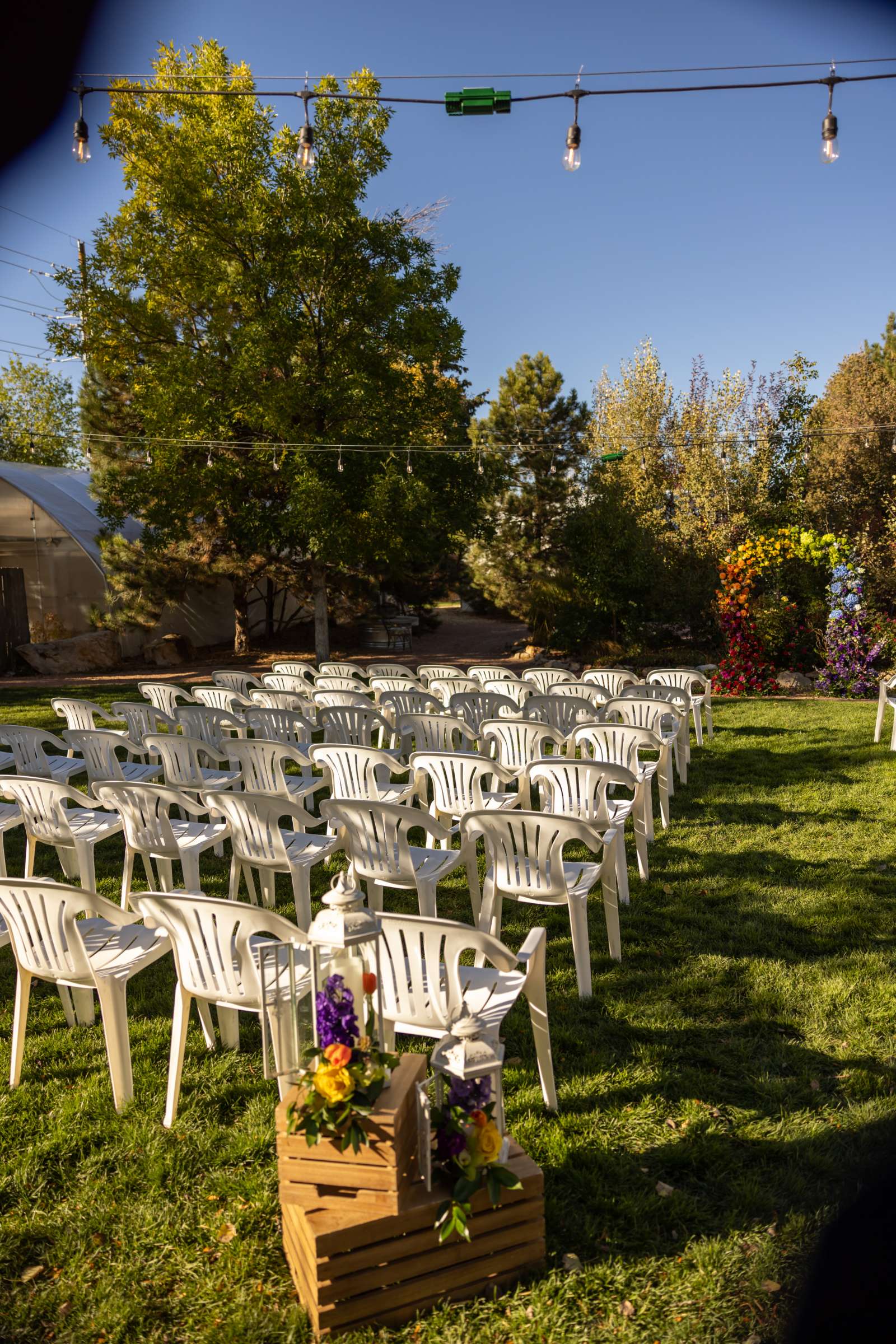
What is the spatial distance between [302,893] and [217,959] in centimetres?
142

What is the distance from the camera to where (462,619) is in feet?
103

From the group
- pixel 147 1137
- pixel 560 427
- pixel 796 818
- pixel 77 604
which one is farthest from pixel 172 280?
pixel 147 1137

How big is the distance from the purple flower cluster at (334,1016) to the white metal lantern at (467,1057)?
247 mm

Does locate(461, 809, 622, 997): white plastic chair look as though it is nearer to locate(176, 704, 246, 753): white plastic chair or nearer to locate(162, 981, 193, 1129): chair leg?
locate(162, 981, 193, 1129): chair leg

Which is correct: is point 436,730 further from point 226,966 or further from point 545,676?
point 226,966

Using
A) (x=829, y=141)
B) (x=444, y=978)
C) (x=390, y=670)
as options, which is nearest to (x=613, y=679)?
(x=390, y=670)

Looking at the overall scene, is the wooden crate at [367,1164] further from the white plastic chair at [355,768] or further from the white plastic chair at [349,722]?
the white plastic chair at [349,722]

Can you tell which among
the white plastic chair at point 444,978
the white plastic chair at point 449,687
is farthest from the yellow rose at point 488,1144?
the white plastic chair at point 449,687

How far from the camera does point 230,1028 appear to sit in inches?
140

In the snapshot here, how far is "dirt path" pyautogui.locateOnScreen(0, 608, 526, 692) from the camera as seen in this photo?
16.5 m

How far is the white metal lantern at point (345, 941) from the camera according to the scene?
7.74 feet

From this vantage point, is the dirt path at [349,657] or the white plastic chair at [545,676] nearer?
the white plastic chair at [545,676]

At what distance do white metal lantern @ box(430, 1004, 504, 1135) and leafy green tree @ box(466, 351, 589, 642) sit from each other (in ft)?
64.4

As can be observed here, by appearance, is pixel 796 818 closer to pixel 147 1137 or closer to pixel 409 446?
pixel 147 1137
